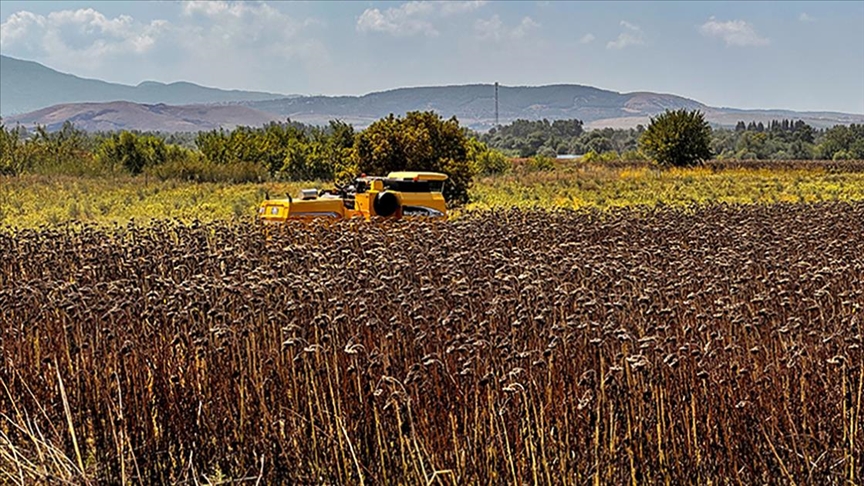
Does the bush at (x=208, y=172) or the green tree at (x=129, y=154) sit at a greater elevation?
the green tree at (x=129, y=154)

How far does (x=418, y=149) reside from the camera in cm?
2436

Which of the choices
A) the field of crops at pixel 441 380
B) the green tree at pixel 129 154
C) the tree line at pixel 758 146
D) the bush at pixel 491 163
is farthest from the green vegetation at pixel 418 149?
the tree line at pixel 758 146

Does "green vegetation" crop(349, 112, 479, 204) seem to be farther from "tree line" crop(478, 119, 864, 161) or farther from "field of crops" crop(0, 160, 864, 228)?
"tree line" crop(478, 119, 864, 161)

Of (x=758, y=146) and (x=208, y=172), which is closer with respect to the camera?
(x=208, y=172)

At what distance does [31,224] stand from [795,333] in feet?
59.3

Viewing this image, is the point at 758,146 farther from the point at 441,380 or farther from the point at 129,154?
the point at 441,380

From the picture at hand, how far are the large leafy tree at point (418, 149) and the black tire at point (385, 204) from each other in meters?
10.1

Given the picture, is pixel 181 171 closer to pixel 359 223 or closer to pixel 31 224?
pixel 31 224

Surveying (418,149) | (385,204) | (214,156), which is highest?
(418,149)

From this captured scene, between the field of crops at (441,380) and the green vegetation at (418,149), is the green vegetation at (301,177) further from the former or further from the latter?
the field of crops at (441,380)

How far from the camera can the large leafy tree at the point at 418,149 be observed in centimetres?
2441

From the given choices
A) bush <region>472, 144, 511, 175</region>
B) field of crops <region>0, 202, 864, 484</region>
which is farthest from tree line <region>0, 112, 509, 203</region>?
field of crops <region>0, 202, 864, 484</region>

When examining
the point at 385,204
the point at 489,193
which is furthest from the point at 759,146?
the point at 385,204

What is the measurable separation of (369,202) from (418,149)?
409 inches
